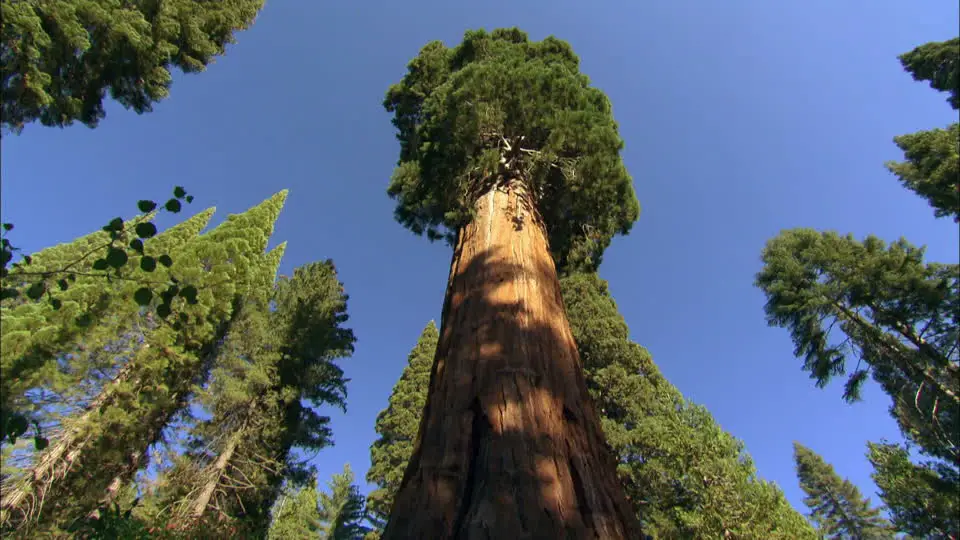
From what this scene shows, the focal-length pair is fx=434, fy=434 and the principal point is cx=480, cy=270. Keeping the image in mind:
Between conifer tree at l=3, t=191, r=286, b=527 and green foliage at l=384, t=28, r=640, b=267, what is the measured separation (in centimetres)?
640

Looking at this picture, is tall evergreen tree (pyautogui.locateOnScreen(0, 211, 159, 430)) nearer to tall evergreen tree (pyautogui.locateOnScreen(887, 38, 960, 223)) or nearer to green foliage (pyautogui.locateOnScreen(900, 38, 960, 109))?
tall evergreen tree (pyautogui.locateOnScreen(887, 38, 960, 223))

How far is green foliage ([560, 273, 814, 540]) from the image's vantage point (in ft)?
36.1

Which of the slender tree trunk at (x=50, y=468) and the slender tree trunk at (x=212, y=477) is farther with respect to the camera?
the slender tree trunk at (x=212, y=477)

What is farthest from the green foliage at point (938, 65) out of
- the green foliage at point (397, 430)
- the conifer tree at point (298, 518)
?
the conifer tree at point (298, 518)

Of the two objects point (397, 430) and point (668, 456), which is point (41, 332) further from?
point (668, 456)

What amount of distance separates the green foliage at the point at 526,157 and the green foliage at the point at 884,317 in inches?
474

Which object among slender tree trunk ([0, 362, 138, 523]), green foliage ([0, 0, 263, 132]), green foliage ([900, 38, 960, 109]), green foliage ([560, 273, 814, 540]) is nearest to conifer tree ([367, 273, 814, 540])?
green foliage ([560, 273, 814, 540])

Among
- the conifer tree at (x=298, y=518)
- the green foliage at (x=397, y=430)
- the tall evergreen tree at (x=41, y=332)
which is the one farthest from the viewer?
the conifer tree at (x=298, y=518)

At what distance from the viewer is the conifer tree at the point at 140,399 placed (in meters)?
10.4

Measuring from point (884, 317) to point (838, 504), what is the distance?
→ 3559cm

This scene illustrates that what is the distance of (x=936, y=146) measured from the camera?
1407cm

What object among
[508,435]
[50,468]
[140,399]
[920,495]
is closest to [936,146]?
[920,495]

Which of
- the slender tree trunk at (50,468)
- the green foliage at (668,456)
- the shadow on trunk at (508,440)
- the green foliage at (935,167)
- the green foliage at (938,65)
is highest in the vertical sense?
the green foliage at (938,65)

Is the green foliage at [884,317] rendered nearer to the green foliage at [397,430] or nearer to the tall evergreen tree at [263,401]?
the green foliage at [397,430]
